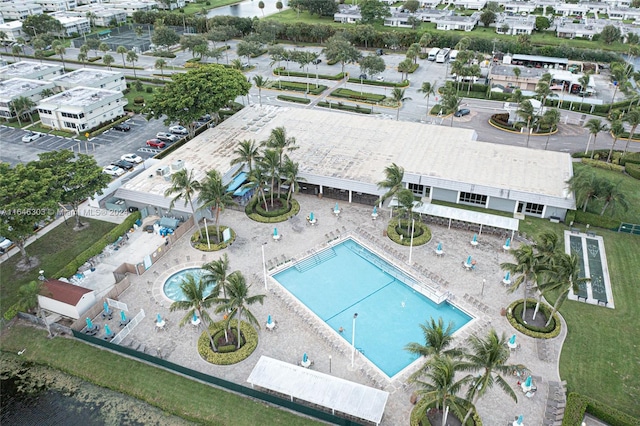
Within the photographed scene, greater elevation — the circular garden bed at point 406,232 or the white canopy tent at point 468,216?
the white canopy tent at point 468,216

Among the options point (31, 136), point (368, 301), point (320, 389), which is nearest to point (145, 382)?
point (320, 389)

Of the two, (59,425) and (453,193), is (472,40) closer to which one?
(453,193)

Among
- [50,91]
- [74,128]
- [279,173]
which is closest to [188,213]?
[279,173]

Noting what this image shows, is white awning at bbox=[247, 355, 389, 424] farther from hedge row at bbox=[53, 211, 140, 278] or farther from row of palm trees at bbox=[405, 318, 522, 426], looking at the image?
hedge row at bbox=[53, 211, 140, 278]

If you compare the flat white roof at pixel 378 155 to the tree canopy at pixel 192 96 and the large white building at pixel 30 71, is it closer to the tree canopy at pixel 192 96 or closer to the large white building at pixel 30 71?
the tree canopy at pixel 192 96

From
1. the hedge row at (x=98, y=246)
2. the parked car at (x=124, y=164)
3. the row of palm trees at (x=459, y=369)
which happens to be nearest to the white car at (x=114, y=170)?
the parked car at (x=124, y=164)

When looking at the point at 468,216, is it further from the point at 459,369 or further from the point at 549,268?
the point at 459,369
